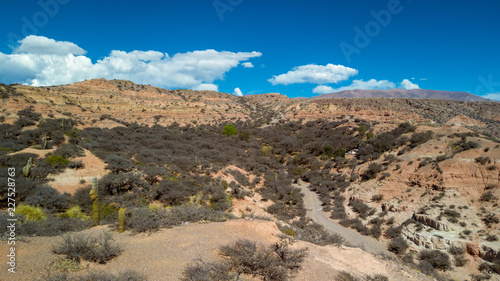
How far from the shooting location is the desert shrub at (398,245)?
565 inches

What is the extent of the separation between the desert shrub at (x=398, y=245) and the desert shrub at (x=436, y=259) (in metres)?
0.97

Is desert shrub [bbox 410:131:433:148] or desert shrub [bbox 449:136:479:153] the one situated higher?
desert shrub [bbox 410:131:433:148]

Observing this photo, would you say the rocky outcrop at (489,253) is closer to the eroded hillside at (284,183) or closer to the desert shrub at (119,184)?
the eroded hillside at (284,183)

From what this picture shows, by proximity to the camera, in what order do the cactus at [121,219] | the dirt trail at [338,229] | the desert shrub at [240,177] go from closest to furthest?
the cactus at [121,219] < the dirt trail at [338,229] < the desert shrub at [240,177]

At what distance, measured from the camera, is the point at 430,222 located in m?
15.1

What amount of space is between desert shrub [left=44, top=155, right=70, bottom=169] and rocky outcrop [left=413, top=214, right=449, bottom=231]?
78.8ft

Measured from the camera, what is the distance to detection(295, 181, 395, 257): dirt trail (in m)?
14.8

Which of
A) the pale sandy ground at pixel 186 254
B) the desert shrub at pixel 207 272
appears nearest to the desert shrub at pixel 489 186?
the pale sandy ground at pixel 186 254

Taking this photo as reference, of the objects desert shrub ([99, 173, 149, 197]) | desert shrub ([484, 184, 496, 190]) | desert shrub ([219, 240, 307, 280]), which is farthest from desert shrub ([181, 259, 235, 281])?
desert shrub ([484, 184, 496, 190])

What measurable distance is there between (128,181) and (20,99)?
2900cm

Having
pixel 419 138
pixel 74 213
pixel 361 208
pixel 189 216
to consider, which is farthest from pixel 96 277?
pixel 419 138

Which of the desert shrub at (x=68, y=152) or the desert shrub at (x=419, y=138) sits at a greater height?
the desert shrub at (x=419, y=138)

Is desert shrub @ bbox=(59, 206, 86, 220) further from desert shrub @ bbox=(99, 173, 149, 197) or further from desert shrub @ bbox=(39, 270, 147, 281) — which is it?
desert shrub @ bbox=(39, 270, 147, 281)

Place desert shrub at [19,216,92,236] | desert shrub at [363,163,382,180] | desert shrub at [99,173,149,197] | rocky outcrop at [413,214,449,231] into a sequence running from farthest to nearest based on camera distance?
desert shrub at [363,163,382,180] → rocky outcrop at [413,214,449,231] → desert shrub at [99,173,149,197] → desert shrub at [19,216,92,236]
